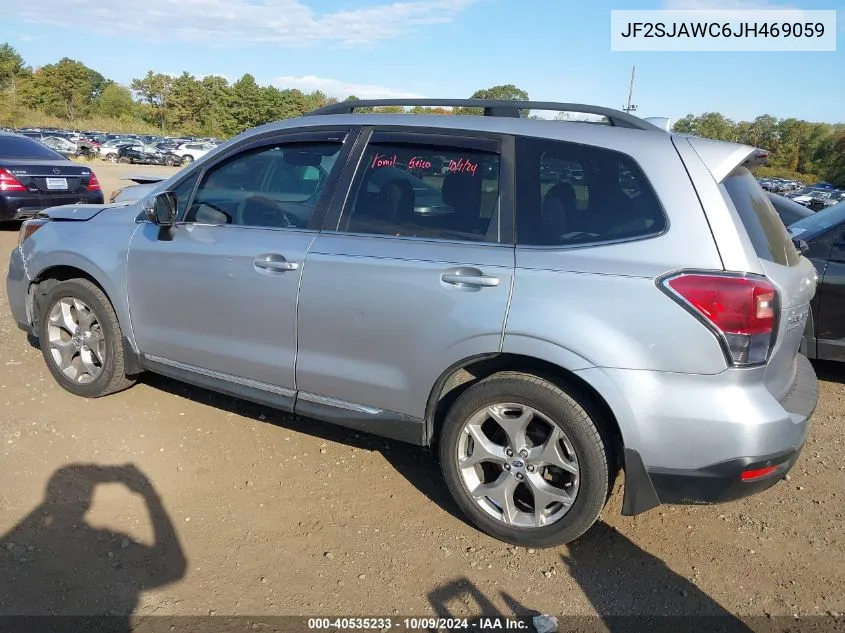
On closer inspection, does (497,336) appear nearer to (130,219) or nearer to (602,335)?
(602,335)

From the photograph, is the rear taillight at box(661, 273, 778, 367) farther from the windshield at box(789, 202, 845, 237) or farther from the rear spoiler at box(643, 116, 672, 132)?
the windshield at box(789, 202, 845, 237)

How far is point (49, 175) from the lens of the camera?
10.1m

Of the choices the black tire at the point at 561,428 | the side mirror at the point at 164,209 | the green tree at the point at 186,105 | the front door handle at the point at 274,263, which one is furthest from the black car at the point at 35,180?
the green tree at the point at 186,105

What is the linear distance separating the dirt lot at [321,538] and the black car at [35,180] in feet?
22.7

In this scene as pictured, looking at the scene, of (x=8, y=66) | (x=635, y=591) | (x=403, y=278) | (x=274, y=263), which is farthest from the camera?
(x=8, y=66)

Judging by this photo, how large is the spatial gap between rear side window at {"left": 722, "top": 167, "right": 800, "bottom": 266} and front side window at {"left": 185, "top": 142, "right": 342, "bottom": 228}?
192 cm

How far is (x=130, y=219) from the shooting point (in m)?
4.14

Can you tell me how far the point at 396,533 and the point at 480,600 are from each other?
578 millimetres

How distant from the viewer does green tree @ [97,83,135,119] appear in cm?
9220

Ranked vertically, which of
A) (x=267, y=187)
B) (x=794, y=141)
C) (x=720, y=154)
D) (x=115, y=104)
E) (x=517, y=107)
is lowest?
(x=794, y=141)

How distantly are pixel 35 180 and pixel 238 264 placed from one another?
813 cm

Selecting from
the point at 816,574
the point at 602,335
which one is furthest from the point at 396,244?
the point at 816,574

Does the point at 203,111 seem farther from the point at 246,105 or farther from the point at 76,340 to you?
the point at 76,340

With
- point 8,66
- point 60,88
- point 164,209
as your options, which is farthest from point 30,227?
point 60,88
